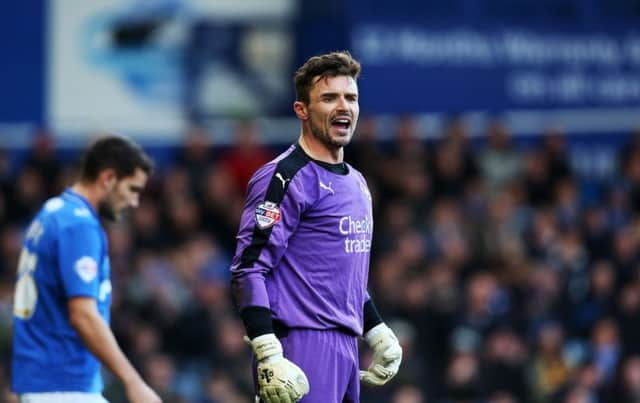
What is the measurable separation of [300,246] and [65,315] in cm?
137

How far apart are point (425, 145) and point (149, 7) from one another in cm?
366

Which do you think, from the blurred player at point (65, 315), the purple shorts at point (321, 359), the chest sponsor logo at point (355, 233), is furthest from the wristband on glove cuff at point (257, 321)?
the blurred player at point (65, 315)

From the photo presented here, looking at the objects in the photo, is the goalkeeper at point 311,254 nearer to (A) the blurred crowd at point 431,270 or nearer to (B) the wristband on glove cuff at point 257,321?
(B) the wristband on glove cuff at point 257,321

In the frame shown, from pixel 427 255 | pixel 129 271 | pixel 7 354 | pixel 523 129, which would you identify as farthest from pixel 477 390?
pixel 523 129

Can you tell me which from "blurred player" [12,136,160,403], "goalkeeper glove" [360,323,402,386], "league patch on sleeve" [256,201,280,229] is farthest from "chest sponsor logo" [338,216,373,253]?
"blurred player" [12,136,160,403]

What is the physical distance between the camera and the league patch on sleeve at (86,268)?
6469mm

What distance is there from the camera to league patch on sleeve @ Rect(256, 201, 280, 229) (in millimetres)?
5664

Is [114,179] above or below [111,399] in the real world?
above

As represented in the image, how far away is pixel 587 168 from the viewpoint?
681 inches

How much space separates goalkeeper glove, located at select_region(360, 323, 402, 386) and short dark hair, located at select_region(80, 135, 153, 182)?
4.76 ft

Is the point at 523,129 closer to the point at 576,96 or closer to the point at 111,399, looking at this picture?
the point at 576,96

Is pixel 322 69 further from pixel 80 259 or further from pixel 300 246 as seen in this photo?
pixel 80 259

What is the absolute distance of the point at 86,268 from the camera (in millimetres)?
6488

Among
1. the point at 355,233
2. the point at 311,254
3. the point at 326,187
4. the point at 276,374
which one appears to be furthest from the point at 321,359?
the point at 326,187
